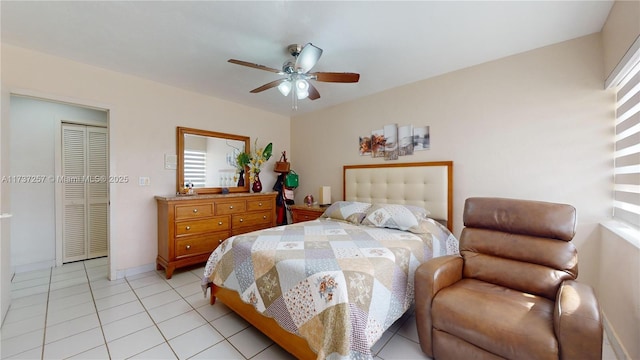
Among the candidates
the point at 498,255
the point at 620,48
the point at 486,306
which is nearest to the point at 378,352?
the point at 486,306

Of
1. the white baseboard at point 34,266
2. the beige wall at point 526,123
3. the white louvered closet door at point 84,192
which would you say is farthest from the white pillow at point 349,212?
the white baseboard at point 34,266

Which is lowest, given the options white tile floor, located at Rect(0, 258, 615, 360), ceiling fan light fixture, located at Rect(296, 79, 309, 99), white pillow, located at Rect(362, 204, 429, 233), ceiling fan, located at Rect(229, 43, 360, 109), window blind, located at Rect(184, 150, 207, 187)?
white tile floor, located at Rect(0, 258, 615, 360)

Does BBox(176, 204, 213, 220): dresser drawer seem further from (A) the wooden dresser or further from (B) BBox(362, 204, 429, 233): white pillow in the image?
(B) BBox(362, 204, 429, 233): white pillow

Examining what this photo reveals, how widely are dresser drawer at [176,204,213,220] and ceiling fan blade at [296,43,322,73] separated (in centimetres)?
219

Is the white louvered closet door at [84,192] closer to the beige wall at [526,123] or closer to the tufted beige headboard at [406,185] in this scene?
the tufted beige headboard at [406,185]

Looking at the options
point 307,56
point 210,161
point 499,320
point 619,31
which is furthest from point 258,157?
point 619,31

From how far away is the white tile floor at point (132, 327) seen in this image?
5.62 ft

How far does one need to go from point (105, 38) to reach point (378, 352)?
3462 mm

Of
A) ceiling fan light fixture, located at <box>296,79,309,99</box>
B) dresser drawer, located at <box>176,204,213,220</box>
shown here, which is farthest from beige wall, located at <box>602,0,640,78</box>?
dresser drawer, located at <box>176,204,213,220</box>

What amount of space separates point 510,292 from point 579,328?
53 cm

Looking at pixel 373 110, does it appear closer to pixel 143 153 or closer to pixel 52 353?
pixel 143 153

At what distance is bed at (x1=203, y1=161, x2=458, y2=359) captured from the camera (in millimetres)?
1382

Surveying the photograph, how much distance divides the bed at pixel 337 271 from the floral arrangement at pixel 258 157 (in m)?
1.80

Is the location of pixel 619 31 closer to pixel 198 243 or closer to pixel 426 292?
pixel 426 292
